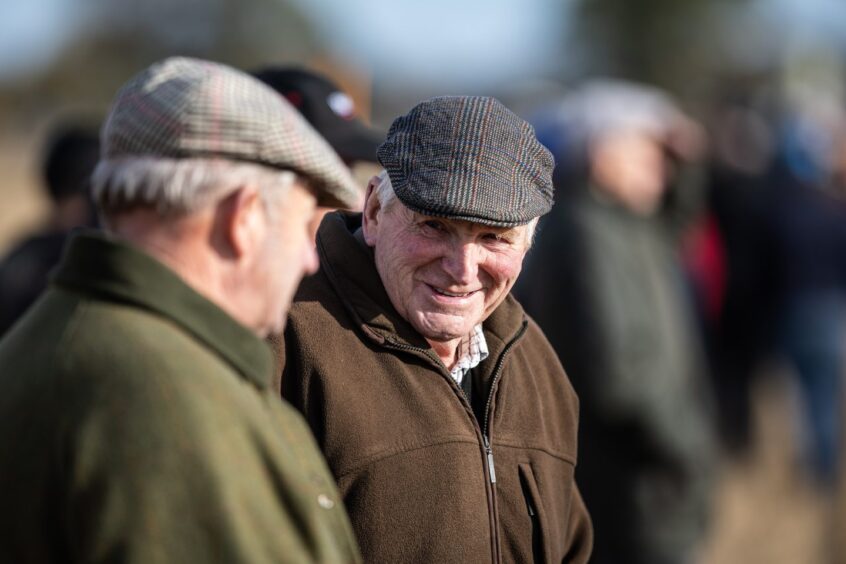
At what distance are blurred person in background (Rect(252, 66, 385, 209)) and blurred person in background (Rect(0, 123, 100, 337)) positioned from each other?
933 millimetres

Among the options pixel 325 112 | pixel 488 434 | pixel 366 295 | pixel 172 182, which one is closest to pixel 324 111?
pixel 325 112

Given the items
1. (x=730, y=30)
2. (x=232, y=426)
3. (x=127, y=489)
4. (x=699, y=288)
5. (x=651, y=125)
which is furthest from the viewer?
(x=730, y=30)

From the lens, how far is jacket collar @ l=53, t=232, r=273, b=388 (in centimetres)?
172

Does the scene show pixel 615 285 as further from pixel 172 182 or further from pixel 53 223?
pixel 172 182

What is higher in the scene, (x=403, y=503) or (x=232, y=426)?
(x=232, y=426)

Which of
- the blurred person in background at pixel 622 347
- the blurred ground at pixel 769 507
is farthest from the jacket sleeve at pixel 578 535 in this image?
the blurred ground at pixel 769 507

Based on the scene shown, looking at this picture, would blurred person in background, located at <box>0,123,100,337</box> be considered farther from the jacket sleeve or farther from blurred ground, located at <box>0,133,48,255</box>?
blurred ground, located at <box>0,133,48,255</box>

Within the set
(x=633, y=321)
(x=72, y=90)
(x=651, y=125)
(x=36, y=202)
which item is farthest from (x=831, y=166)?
(x=72, y=90)

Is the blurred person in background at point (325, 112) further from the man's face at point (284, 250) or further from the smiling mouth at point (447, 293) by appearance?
the man's face at point (284, 250)

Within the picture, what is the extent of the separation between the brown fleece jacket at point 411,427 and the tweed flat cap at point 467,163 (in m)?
0.29

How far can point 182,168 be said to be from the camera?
174 cm

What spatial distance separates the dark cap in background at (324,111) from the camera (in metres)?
3.59

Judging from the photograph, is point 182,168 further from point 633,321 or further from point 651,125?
point 651,125

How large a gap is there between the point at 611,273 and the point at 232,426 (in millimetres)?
3505
